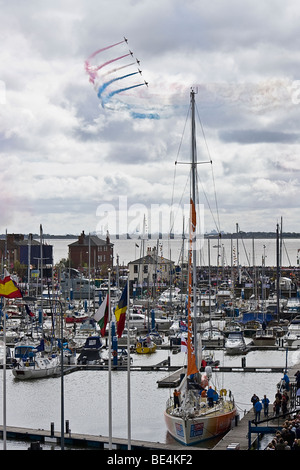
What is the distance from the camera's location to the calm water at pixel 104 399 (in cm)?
4522

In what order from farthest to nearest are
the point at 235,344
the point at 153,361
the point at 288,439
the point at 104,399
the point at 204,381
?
the point at 235,344 → the point at 153,361 → the point at 104,399 → the point at 204,381 → the point at 288,439

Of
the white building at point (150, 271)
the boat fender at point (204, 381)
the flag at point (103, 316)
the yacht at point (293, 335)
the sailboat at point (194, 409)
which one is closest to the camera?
the flag at point (103, 316)

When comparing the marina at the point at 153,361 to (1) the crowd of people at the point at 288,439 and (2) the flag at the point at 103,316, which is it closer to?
(2) the flag at the point at 103,316

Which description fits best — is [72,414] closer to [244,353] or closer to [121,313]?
[121,313]

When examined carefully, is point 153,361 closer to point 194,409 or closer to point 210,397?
point 210,397

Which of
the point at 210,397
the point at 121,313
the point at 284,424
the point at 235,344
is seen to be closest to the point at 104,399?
the point at 210,397

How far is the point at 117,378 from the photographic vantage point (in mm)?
61656

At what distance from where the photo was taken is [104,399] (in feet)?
175

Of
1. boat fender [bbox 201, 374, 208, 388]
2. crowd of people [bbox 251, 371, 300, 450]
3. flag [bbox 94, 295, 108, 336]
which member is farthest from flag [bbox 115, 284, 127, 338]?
boat fender [bbox 201, 374, 208, 388]

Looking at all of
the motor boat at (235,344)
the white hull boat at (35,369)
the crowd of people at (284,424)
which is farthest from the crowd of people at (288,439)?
the motor boat at (235,344)

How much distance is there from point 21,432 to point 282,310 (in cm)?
6618

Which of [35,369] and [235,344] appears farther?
[235,344]

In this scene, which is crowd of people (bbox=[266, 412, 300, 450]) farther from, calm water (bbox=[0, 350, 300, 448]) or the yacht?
the yacht
